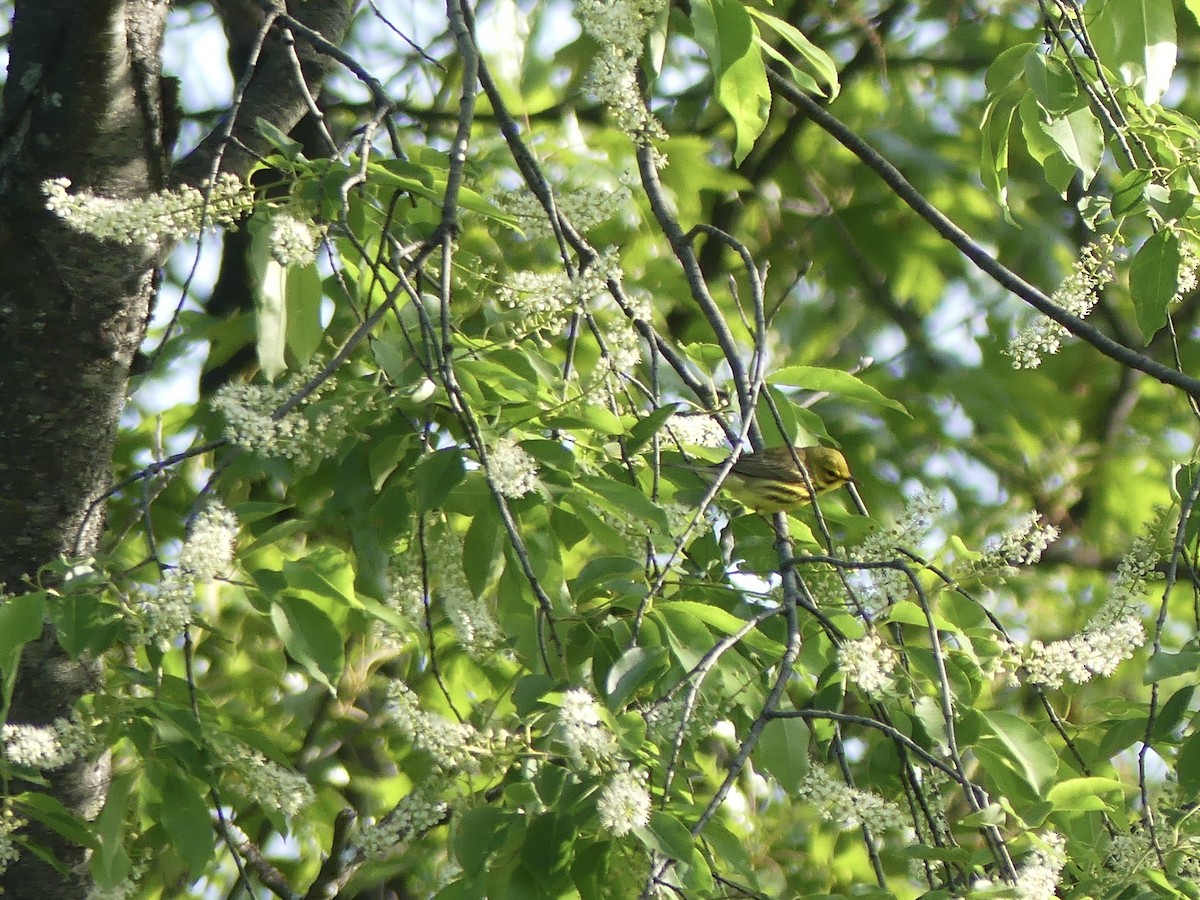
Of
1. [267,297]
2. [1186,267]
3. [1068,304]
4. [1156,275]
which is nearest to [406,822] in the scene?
[267,297]

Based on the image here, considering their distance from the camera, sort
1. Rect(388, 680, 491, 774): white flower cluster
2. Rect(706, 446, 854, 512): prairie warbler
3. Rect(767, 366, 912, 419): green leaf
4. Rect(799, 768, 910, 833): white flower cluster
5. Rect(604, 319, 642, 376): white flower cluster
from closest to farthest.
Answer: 1. Rect(388, 680, 491, 774): white flower cluster
2. Rect(799, 768, 910, 833): white flower cluster
3. Rect(604, 319, 642, 376): white flower cluster
4. Rect(767, 366, 912, 419): green leaf
5. Rect(706, 446, 854, 512): prairie warbler

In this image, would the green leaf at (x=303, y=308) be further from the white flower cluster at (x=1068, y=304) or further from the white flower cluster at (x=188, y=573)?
the white flower cluster at (x=1068, y=304)

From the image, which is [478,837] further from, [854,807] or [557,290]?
[557,290]

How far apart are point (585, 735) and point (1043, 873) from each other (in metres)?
0.55

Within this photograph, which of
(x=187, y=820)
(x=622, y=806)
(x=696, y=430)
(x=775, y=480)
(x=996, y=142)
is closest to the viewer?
(x=622, y=806)

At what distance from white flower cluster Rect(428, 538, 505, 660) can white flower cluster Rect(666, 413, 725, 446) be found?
425 millimetres

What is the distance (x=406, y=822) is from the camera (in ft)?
6.27

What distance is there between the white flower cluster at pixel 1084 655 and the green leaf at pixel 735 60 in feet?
2.62

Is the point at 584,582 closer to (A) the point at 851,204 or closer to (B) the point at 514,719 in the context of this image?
(B) the point at 514,719

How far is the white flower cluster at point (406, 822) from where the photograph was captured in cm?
188

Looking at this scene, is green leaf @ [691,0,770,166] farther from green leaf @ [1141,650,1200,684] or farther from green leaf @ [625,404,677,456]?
green leaf @ [1141,650,1200,684]

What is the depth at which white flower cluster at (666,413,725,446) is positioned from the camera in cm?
235

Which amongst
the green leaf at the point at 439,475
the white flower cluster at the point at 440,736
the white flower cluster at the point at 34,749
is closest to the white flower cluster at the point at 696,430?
the green leaf at the point at 439,475

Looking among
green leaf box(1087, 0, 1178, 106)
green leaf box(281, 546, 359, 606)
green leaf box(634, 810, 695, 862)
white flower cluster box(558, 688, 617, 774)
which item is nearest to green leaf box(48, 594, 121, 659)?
green leaf box(281, 546, 359, 606)
